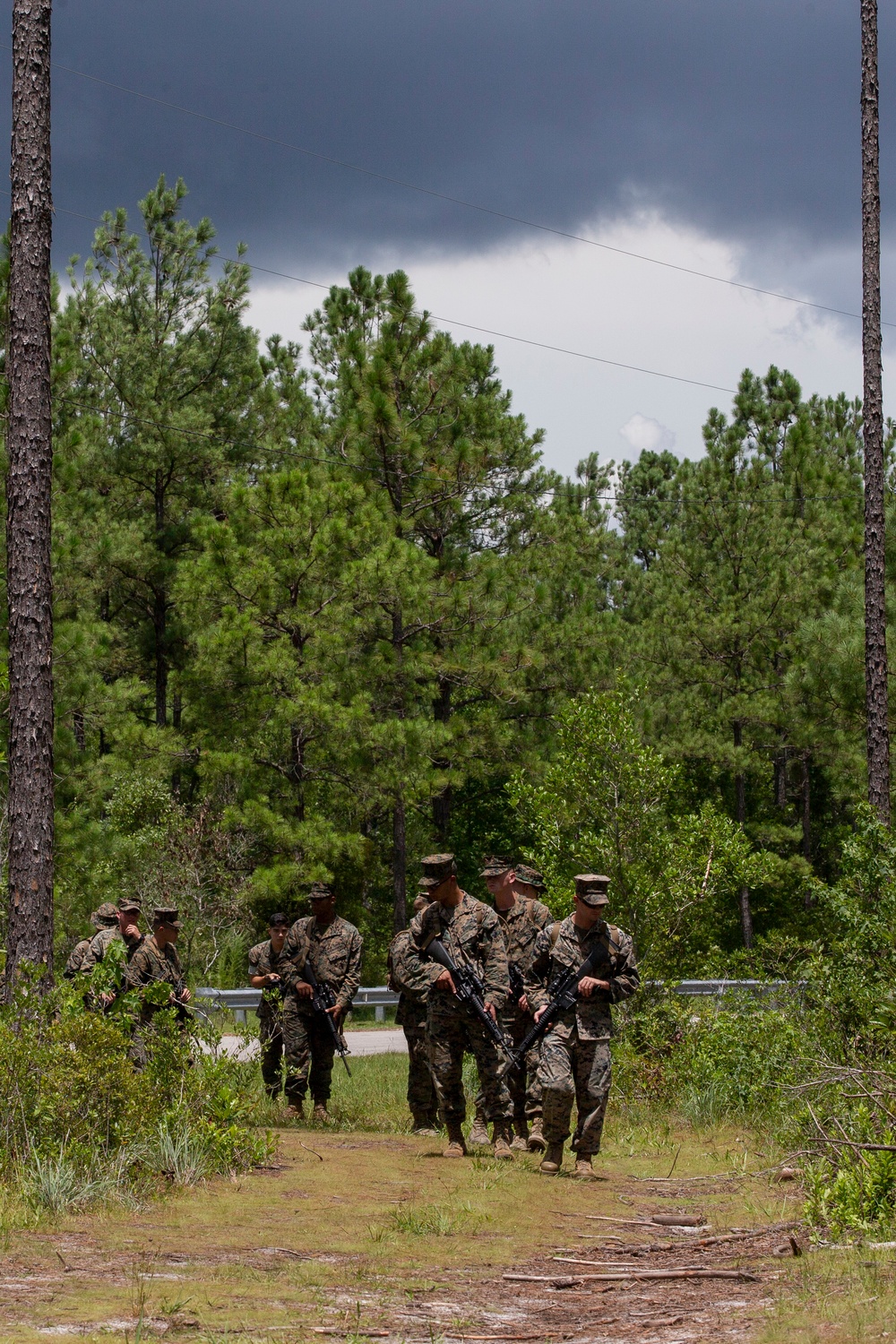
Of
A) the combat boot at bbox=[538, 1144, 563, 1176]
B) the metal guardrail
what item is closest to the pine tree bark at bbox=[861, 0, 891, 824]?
the metal guardrail

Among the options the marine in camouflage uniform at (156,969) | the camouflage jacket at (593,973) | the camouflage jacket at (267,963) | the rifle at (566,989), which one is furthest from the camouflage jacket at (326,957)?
the rifle at (566,989)

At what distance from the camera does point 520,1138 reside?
1016 centimetres

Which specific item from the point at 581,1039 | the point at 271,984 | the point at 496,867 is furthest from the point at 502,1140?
the point at 271,984

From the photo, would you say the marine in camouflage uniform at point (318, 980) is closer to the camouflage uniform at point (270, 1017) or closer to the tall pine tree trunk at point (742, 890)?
the camouflage uniform at point (270, 1017)

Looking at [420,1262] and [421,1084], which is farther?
[421,1084]

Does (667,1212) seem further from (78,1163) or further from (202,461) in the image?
(202,461)

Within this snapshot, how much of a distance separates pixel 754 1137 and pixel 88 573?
57.7 ft

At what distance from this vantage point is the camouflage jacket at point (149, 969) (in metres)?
9.96

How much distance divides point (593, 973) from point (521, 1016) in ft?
4.53

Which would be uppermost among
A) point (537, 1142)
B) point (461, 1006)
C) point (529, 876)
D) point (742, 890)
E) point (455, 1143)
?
point (529, 876)

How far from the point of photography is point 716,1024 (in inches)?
425

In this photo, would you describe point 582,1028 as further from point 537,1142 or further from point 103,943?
point 103,943

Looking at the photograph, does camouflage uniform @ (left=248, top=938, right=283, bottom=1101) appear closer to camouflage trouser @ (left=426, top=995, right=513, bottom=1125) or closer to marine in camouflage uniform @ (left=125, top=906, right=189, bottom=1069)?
marine in camouflage uniform @ (left=125, top=906, right=189, bottom=1069)

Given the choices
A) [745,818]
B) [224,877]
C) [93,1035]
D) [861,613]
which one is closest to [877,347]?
[861,613]
